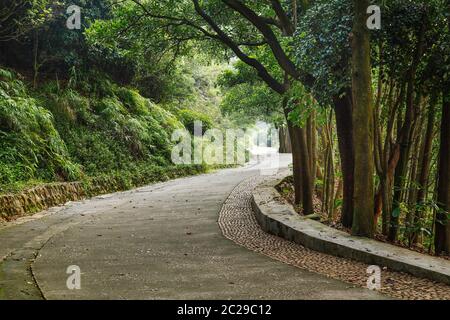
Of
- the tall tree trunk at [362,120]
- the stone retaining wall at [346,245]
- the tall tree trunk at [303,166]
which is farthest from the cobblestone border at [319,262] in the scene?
the tall tree trunk at [303,166]

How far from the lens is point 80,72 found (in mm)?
18203

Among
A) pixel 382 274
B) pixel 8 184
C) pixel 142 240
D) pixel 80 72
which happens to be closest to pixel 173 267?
pixel 142 240

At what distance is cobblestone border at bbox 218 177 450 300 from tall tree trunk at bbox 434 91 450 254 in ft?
7.38

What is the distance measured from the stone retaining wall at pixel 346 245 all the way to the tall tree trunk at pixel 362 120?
38 centimetres

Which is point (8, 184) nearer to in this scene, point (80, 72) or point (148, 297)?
point (148, 297)

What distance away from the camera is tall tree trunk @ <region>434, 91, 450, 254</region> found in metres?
7.49

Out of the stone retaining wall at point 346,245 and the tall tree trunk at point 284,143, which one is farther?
the tall tree trunk at point 284,143

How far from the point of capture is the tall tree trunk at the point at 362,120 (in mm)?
6648

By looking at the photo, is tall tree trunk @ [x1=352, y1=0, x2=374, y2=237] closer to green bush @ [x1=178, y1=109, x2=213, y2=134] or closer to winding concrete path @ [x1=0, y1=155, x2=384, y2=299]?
winding concrete path @ [x1=0, y1=155, x2=384, y2=299]

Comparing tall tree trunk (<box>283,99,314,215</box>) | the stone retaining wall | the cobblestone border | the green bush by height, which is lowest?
the cobblestone border

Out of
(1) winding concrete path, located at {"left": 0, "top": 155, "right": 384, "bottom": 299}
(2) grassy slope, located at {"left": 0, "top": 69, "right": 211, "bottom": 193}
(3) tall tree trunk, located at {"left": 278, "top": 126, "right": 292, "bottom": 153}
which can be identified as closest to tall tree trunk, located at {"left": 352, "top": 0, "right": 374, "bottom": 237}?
(1) winding concrete path, located at {"left": 0, "top": 155, "right": 384, "bottom": 299}

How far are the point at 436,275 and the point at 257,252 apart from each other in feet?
8.31

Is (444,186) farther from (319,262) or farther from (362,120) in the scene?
(319,262)

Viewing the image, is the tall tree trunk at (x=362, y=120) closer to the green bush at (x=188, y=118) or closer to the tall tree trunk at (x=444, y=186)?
the tall tree trunk at (x=444, y=186)
